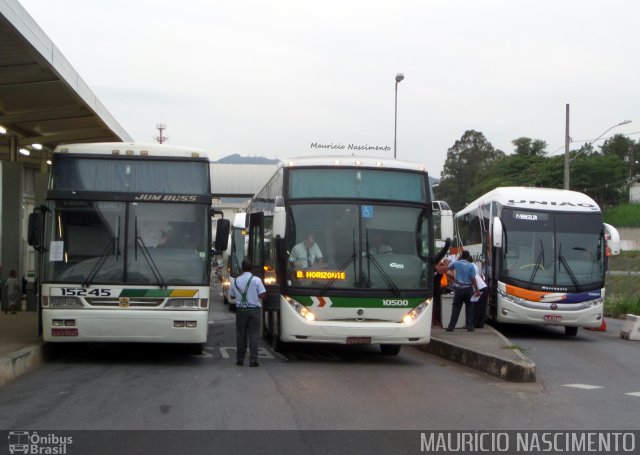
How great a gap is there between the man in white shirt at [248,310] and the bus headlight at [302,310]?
624mm

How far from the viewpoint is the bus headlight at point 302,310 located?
1312cm

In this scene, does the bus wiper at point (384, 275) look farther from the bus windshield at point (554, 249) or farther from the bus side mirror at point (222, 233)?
the bus windshield at point (554, 249)

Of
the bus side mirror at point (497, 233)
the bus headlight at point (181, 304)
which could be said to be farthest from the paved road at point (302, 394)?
the bus side mirror at point (497, 233)

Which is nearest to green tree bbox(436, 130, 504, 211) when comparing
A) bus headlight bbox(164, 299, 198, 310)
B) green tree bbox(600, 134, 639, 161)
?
green tree bbox(600, 134, 639, 161)

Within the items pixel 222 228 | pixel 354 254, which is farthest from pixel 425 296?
pixel 222 228

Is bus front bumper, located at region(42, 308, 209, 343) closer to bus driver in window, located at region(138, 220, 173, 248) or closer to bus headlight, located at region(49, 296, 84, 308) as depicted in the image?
bus headlight, located at region(49, 296, 84, 308)

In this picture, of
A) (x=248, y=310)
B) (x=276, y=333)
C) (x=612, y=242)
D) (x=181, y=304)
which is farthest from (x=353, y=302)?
(x=612, y=242)

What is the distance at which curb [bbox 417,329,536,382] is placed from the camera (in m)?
11.8

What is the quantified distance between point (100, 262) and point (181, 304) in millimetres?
1429

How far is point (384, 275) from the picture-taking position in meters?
13.3

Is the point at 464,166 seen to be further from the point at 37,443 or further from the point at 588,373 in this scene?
the point at 37,443

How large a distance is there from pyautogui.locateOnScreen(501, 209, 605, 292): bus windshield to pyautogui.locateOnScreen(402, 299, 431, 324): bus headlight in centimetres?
623

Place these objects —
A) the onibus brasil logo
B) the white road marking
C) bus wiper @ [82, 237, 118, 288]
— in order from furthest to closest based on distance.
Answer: bus wiper @ [82, 237, 118, 288]
the white road marking
the onibus brasil logo

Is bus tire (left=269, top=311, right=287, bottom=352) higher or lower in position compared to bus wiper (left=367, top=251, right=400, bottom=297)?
lower
